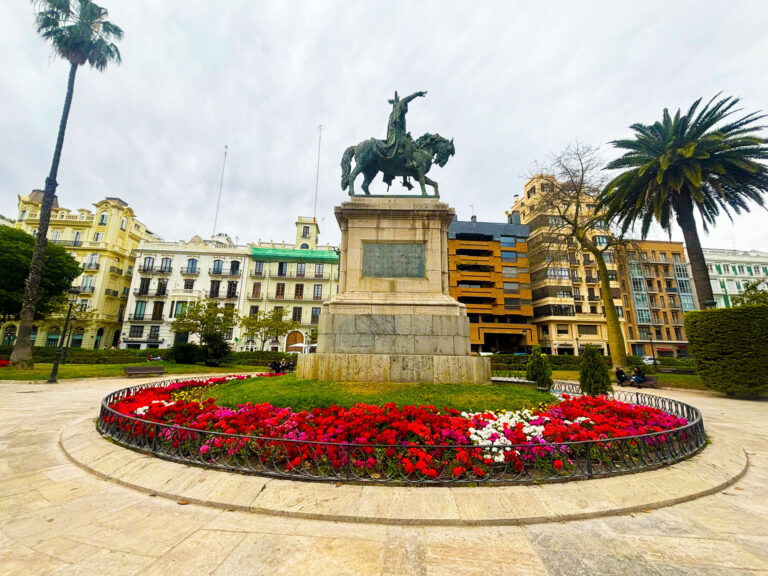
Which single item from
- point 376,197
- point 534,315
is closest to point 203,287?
point 376,197

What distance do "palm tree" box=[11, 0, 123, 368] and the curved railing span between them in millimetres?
26598

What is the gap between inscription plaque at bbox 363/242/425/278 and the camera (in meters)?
11.1

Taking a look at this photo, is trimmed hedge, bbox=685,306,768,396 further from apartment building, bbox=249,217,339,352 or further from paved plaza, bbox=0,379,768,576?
apartment building, bbox=249,217,339,352

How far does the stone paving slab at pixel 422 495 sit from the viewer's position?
4.02m

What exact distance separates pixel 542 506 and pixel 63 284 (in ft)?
157

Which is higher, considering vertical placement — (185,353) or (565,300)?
(565,300)

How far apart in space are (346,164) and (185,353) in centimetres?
2820

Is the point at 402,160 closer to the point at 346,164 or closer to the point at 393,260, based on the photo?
the point at 346,164

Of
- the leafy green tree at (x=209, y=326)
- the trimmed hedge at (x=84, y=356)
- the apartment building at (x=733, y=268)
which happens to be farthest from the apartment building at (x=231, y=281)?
the apartment building at (x=733, y=268)

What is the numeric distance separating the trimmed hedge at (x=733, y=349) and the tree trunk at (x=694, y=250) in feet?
10.7

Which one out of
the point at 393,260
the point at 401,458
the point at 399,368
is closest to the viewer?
the point at 401,458

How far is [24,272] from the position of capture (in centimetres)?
3225

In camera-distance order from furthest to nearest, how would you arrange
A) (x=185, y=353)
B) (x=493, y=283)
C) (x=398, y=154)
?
(x=493, y=283) → (x=185, y=353) → (x=398, y=154)

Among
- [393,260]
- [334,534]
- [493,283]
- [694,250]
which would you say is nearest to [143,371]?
[393,260]
